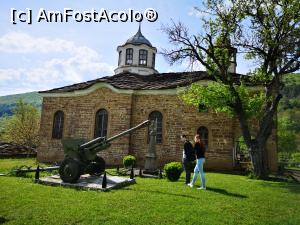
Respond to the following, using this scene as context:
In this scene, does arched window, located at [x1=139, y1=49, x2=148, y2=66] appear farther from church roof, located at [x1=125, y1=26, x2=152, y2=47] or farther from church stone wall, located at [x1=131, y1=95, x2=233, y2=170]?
church stone wall, located at [x1=131, y1=95, x2=233, y2=170]

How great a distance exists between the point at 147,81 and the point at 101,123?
5120 mm

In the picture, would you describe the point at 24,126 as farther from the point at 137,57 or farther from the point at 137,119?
the point at 137,119

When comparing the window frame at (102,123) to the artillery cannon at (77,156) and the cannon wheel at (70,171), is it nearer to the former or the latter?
the artillery cannon at (77,156)

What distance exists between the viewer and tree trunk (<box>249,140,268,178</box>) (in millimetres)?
13984

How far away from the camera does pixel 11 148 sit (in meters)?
26.8

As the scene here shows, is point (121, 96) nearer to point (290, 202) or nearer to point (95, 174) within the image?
point (95, 174)

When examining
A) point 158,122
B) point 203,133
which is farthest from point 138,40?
point 203,133

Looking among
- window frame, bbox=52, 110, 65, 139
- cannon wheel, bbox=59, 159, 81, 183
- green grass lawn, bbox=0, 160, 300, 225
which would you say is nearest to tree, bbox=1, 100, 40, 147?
window frame, bbox=52, 110, 65, 139

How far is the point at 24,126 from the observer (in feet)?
111

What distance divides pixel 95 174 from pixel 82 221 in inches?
217

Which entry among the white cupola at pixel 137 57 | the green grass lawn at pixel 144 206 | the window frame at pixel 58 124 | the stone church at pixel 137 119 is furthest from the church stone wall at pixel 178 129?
the green grass lawn at pixel 144 206

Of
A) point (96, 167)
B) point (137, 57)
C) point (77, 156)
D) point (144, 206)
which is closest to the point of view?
point (144, 206)

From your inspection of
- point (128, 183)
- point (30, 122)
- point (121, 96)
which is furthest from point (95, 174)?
point (30, 122)

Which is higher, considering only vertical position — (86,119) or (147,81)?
(147,81)
